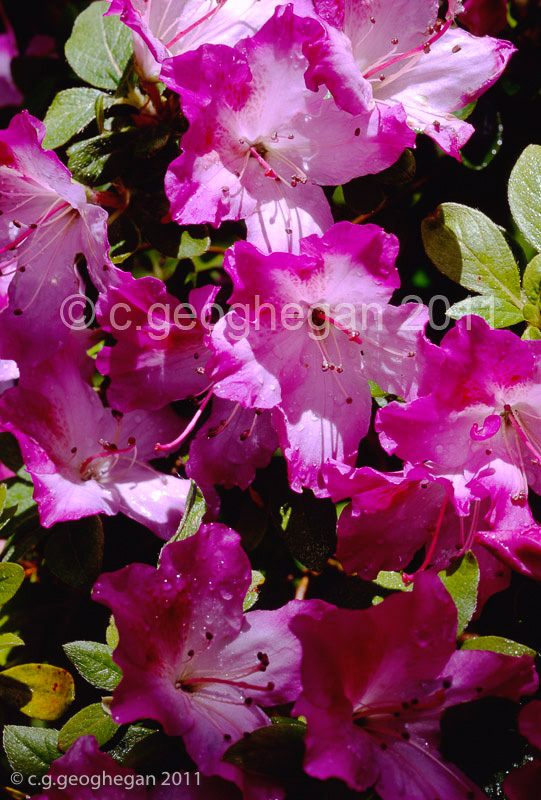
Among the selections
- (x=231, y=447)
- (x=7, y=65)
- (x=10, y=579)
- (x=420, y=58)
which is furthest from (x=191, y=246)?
(x=7, y=65)

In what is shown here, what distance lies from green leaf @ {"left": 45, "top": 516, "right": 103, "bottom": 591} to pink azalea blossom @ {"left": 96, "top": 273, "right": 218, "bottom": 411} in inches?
7.8

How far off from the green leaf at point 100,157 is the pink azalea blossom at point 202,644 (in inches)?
19.9

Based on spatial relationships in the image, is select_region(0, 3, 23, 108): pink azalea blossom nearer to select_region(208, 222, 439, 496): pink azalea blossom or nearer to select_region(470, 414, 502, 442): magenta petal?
select_region(208, 222, 439, 496): pink azalea blossom

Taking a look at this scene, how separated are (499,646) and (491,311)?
42 centimetres

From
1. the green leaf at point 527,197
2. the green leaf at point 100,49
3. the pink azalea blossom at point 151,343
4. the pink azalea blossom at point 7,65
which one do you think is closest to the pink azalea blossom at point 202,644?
the pink azalea blossom at point 151,343

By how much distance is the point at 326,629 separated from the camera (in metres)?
0.81

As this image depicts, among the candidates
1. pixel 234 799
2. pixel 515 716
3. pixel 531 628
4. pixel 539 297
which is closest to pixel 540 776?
pixel 515 716

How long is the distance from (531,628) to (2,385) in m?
0.89

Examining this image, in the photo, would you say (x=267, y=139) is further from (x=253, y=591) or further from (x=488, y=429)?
(x=253, y=591)

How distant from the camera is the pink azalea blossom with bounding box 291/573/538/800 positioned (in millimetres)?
785

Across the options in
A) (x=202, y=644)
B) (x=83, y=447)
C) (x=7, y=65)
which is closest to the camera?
(x=202, y=644)

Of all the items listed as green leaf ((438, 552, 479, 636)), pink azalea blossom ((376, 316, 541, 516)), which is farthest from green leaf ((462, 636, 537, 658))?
pink azalea blossom ((376, 316, 541, 516))

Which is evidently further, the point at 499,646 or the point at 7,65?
the point at 7,65

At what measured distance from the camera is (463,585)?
35.0 inches
